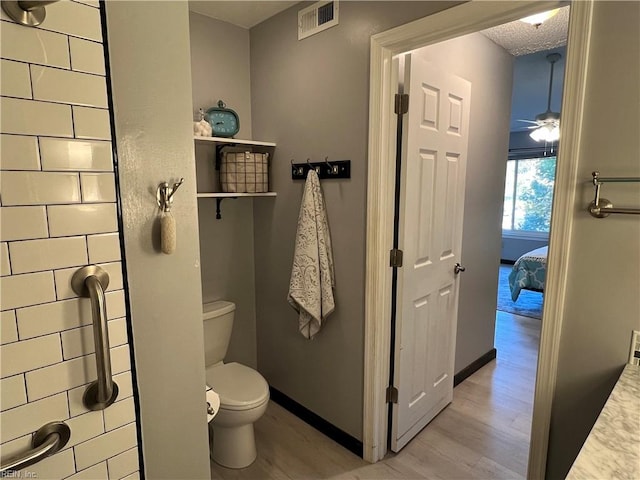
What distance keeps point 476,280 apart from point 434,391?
3.03 ft

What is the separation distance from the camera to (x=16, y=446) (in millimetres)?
748

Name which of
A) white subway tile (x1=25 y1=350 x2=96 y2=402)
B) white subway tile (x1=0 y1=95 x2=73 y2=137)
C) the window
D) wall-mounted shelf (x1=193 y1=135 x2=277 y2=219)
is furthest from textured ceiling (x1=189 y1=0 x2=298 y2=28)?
the window

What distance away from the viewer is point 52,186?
29.9 inches

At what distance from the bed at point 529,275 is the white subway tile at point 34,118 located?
5020 millimetres

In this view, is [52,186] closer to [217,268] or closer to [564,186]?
[564,186]

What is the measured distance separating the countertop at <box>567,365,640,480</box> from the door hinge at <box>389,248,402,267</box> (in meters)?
1.05

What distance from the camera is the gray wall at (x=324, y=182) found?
1.89 metres

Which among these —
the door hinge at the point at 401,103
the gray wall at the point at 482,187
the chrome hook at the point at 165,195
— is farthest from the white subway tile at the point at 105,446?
the gray wall at the point at 482,187

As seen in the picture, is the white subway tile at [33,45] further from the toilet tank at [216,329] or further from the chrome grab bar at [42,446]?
the toilet tank at [216,329]

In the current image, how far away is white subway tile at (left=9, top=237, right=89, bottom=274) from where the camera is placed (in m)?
0.73

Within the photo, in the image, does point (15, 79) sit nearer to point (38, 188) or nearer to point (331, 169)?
point (38, 188)

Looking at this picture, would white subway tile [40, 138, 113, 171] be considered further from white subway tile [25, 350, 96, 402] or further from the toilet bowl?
the toilet bowl

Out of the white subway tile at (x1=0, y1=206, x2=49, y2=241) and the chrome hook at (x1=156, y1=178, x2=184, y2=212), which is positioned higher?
the chrome hook at (x1=156, y1=178, x2=184, y2=212)

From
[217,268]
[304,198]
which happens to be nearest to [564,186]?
[304,198]
